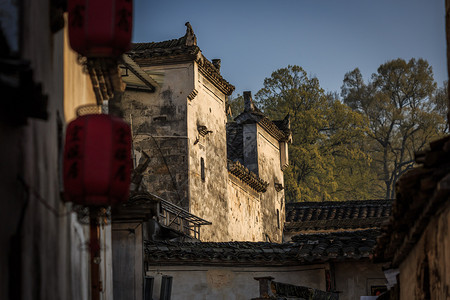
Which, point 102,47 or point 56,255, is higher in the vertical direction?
point 102,47

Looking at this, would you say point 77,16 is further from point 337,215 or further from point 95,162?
point 337,215

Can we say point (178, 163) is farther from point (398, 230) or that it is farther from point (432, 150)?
point (432, 150)

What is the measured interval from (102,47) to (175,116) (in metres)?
20.8

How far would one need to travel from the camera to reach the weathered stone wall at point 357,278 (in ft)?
67.8

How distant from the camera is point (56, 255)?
9.86 metres

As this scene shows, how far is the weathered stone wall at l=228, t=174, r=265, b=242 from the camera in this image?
35672mm

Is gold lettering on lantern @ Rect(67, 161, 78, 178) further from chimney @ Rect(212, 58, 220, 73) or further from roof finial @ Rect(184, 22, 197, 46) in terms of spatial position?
chimney @ Rect(212, 58, 220, 73)

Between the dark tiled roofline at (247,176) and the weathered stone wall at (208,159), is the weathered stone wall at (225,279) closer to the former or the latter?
the weathered stone wall at (208,159)

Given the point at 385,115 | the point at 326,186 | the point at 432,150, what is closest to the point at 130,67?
the point at 432,150

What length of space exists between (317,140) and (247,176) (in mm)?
14584

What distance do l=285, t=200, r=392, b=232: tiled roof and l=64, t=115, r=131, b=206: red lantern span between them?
23658mm

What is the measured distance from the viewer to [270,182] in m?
43.0

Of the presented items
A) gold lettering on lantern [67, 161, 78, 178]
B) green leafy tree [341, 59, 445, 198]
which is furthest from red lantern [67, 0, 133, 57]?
green leafy tree [341, 59, 445, 198]

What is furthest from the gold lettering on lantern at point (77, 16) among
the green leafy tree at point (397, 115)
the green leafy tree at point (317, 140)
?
the green leafy tree at point (397, 115)
